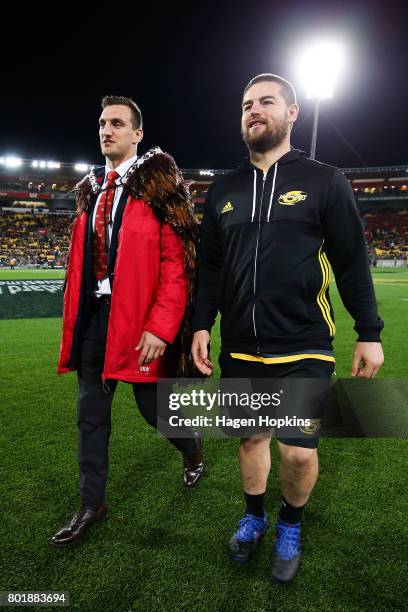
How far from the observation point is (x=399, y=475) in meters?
2.94

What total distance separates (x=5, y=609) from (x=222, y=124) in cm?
7632

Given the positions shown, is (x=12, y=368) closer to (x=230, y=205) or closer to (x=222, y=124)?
(x=230, y=205)

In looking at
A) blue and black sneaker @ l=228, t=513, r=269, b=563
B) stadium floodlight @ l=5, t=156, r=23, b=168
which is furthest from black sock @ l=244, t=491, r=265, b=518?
stadium floodlight @ l=5, t=156, r=23, b=168

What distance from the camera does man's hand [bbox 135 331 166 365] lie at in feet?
7.18

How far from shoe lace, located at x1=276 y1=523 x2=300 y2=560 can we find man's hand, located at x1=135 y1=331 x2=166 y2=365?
3.43 feet

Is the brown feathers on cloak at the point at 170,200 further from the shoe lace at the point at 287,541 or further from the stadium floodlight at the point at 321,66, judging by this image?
the stadium floodlight at the point at 321,66

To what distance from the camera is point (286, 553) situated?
2.01 m

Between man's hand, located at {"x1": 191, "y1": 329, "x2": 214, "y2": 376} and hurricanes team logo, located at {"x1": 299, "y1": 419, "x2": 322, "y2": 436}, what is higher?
man's hand, located at {"x1": 191, "y1": 329, "x2": 214, "y2": 376}

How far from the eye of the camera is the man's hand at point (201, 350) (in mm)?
2236

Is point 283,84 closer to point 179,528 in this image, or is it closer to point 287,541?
point 287,541

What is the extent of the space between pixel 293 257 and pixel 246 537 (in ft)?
4.53

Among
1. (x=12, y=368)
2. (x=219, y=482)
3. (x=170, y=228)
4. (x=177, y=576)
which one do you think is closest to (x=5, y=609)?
(x=177, y=576)

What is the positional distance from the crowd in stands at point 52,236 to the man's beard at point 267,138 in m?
40.1

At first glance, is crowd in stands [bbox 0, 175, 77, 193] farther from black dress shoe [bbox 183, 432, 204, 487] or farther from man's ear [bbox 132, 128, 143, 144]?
black dress shoe [bbox 183, 432, 204, 487]
